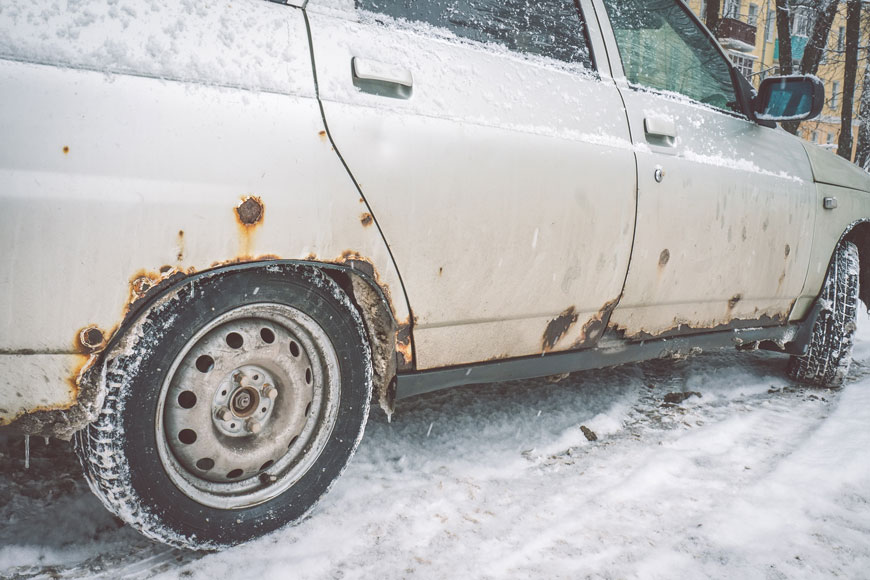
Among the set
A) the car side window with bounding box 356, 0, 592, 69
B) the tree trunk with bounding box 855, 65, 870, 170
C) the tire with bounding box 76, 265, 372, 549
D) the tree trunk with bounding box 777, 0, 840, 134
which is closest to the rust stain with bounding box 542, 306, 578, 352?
the tire with bounding box 76, 265, 372, 549

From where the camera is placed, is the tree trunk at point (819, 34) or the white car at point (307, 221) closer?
the white car at point (307, 221)

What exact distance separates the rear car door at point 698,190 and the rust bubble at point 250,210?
149 cm

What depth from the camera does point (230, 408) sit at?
5.79 feet

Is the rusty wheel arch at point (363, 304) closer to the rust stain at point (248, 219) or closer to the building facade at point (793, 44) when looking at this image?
the rust stain at point (248, 219)

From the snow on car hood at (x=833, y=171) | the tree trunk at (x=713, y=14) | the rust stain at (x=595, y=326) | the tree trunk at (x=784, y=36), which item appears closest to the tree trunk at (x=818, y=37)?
the tree trunk at (x=784, y=36)

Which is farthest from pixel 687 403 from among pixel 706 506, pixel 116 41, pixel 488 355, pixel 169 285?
pixel 116 41

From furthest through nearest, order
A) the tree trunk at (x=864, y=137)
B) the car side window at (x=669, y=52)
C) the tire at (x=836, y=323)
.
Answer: the tree trunk at (x=864, y=137), the tire at (x=836, y=323), the car side window at (x=669, y=52)

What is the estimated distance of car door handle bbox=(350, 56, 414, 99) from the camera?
1762 millimetres

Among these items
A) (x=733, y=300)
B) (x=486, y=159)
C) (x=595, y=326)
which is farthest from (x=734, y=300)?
(x=486, y=159)

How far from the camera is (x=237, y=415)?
178cm

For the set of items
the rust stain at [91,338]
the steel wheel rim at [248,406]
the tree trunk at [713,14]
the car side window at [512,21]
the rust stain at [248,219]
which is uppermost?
the tree trunk at [713,14]

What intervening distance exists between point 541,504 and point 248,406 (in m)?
1.01

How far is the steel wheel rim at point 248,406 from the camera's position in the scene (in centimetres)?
167

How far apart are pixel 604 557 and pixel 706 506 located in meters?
0.54
